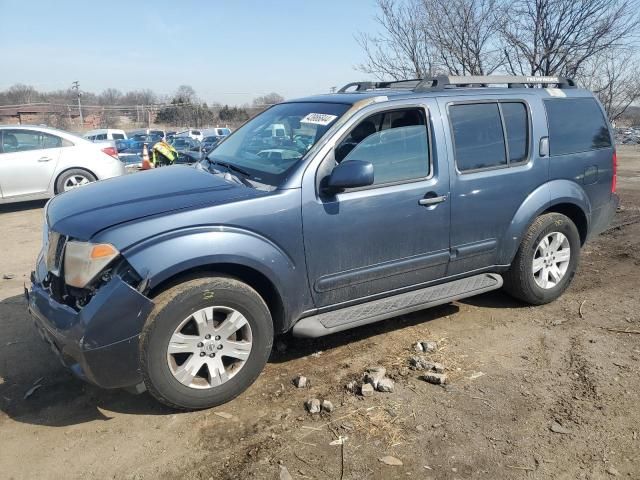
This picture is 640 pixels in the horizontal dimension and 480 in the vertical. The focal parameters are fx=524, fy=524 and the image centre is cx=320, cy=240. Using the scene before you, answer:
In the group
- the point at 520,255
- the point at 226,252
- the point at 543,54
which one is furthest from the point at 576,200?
the point at 543,54

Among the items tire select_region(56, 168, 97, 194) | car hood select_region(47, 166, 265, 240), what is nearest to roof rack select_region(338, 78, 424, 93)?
car hood select_region(47, 166, 265, 240)

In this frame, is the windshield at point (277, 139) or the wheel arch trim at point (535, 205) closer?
the windshield at point (277, 139)

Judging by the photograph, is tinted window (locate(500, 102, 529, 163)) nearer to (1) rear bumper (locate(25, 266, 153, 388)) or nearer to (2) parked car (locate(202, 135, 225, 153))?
(2) parked car (locate(202, 135, 225, 153))

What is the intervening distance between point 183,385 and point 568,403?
90.3 inches

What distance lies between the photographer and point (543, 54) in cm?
915

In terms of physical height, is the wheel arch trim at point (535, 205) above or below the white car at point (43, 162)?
below

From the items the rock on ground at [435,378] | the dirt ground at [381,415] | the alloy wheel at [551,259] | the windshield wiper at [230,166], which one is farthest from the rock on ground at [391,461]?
the alloy wheel at [551,259]

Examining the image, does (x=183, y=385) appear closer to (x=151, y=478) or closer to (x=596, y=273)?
(x=151, y=478)

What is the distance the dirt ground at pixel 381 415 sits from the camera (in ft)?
8.68

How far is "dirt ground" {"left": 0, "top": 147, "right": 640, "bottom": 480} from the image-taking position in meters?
2.65

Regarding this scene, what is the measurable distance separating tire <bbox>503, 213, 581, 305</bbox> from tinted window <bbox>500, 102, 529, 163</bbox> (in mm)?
594

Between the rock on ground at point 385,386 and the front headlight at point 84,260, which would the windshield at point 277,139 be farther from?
the rock on ground at point 385,386

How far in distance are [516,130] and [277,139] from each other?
6.51 feet

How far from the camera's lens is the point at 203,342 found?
3035mm
